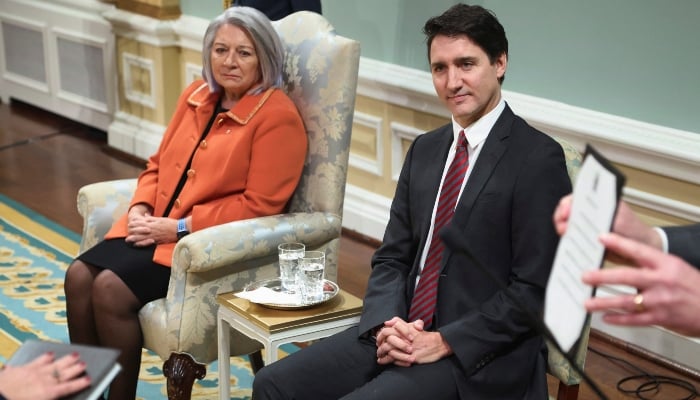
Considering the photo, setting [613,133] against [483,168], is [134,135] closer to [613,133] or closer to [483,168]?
[613,133]

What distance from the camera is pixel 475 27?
227cm

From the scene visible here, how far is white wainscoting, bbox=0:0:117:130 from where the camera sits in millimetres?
6355

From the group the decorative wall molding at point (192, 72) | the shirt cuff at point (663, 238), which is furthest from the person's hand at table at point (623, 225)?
the decorative wall molding at point (192, 72)

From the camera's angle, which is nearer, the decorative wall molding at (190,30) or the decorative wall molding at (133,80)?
the decorative wall molding at (190,30)

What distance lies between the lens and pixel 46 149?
621 centimetres

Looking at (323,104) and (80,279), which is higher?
(323,104)

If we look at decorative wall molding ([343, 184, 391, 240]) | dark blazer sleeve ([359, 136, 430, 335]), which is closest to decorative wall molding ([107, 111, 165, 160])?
decorative wall molding ([343, 184, 391, 240])

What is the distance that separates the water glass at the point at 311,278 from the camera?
2.52 m

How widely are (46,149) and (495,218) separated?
465cm

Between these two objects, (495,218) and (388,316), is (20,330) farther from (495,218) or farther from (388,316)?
(495,218)

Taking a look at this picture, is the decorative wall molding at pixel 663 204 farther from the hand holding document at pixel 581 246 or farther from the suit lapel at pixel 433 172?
the hand holding document at pixel 581 246

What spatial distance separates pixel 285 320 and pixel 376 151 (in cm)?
228

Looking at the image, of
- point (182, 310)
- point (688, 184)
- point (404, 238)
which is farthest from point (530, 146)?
point (688, 184)

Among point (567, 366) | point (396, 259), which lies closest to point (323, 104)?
point (396, 259)
